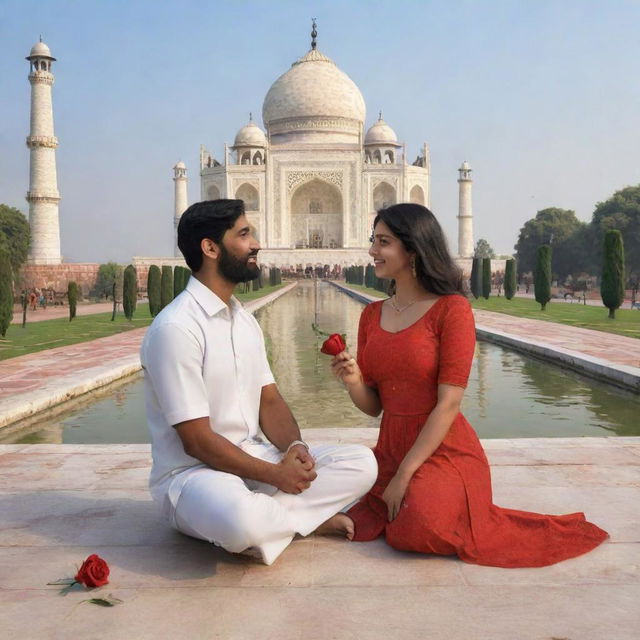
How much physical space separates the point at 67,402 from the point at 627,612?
11.7 feet

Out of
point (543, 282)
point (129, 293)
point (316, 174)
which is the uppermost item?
point (316, 174)

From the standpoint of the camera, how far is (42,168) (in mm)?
23000

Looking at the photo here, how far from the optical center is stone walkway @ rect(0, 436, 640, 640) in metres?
1.46

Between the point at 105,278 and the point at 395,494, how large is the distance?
2115 centimetres

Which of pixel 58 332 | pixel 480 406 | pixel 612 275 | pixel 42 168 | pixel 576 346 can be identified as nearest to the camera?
pixel 480 406

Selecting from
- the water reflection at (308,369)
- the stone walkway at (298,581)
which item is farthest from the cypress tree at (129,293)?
the stone walkway at (298,581)

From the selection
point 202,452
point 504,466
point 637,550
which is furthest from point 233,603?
point 504,466

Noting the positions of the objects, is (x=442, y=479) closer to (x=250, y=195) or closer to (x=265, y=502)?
(x=265, y=502)

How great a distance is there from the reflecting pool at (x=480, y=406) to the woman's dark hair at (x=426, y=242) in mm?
1784

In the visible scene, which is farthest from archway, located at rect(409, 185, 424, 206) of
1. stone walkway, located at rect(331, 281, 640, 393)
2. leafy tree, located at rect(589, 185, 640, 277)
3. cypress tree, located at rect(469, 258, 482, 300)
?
stone walkway, located at rect(331, 281, 640, 393)

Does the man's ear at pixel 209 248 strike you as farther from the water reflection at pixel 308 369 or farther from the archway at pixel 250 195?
the archway at pixel 250 195

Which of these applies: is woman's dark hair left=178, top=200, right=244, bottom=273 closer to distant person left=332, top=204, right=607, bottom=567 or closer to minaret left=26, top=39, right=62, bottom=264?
distant person left=332, top=204, right=607, bottom=567

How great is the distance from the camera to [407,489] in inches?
74.4

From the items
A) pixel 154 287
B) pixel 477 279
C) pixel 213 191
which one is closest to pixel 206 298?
pixel 154 287
